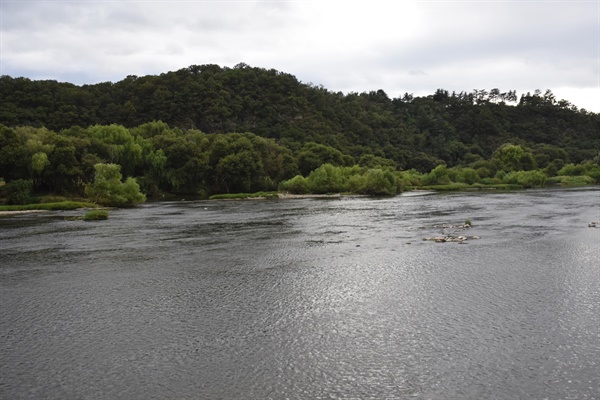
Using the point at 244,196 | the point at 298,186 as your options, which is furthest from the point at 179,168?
the point at 298,186

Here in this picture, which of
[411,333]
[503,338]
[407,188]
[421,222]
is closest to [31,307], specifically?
[411,333]

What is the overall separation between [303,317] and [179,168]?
89347mm

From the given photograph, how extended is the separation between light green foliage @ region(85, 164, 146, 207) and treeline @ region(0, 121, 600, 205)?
0.14m

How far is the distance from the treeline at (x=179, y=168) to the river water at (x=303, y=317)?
4205 centimetres

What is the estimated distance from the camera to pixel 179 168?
347 feet

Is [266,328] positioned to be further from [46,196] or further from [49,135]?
[49,135]

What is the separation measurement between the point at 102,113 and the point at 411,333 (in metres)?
161

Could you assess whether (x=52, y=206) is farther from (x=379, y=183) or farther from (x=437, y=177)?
(x=437, y=177)

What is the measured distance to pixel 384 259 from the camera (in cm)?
3256

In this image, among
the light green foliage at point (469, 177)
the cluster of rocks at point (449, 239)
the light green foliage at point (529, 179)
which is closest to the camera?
the cluster of rocks at point (449, 239)

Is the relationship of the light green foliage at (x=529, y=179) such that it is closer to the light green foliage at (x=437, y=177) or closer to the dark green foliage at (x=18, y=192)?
the light green foliage at (x=437, y=177)

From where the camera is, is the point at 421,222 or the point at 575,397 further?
the point at 421,222

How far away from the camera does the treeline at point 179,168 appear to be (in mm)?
77438

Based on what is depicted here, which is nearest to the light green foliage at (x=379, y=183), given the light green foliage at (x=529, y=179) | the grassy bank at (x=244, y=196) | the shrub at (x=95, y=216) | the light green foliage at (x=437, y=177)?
the grassy bank at (x=244, y=196)
